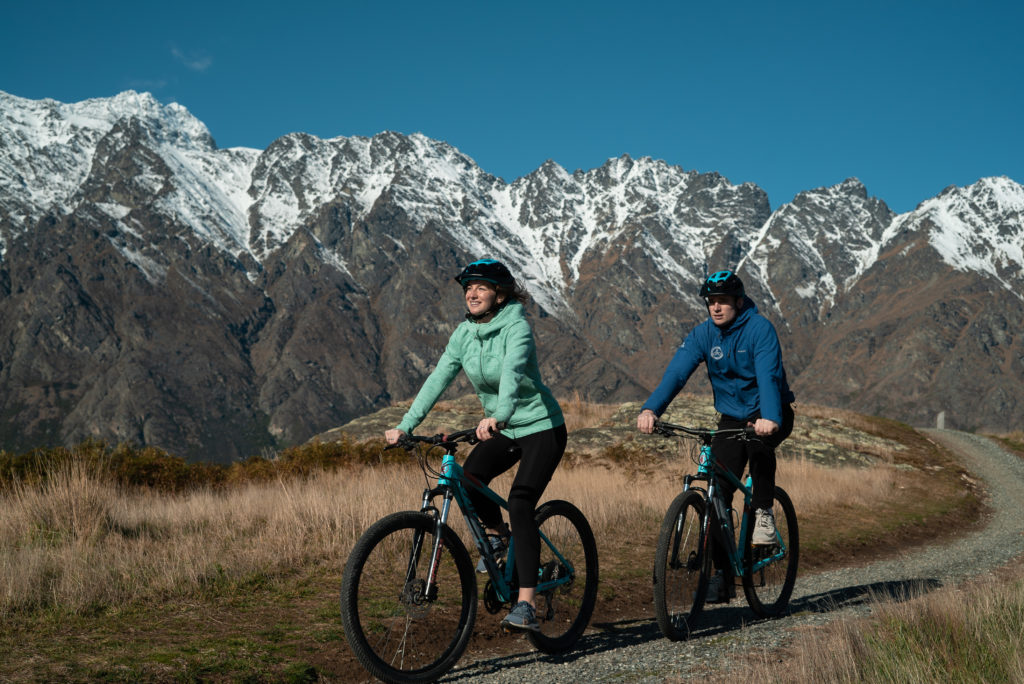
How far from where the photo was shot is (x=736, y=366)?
7348 mm

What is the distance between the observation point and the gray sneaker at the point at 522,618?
593cm

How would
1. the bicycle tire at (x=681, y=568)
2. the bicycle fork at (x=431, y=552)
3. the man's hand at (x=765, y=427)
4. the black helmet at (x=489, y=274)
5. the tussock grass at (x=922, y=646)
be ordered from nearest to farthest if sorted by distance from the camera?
the tussock grass at (x=922, y=646)
the bicycle fork at (x=431, y=552)
the black helmet at (x=489, y=274)
the bicycle tire at (x=681, y=568)
the man's hand at (x=765, y=427)

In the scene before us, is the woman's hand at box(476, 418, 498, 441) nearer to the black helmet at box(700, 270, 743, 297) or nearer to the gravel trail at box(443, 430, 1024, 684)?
the gravel trail at box(443, 430, 1024, 684)

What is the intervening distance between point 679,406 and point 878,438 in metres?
7.42

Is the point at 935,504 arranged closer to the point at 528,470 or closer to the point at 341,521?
the point at 341,521

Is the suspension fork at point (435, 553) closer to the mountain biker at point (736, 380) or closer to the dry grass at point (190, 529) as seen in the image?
the mountain biker at point (736, 380)

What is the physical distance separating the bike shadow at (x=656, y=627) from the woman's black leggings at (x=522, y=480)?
713 mm

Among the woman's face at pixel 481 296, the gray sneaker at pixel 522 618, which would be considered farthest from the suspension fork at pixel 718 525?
the woman's face at pixel 481 296

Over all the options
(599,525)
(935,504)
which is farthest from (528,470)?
(935,504)

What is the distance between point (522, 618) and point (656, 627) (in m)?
2.09

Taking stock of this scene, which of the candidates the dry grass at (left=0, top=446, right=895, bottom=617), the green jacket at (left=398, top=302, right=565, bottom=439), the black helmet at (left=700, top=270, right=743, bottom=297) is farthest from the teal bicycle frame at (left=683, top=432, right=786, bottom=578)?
the dry grass at (left=0, top=446, right=895, bottom=617)

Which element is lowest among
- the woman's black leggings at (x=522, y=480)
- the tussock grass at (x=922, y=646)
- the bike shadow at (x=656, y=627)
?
the bike shadow at (x=656, y=627)

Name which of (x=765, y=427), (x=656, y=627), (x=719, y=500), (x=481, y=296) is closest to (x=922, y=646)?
(x=765, y=427)

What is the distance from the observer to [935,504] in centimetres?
1762
